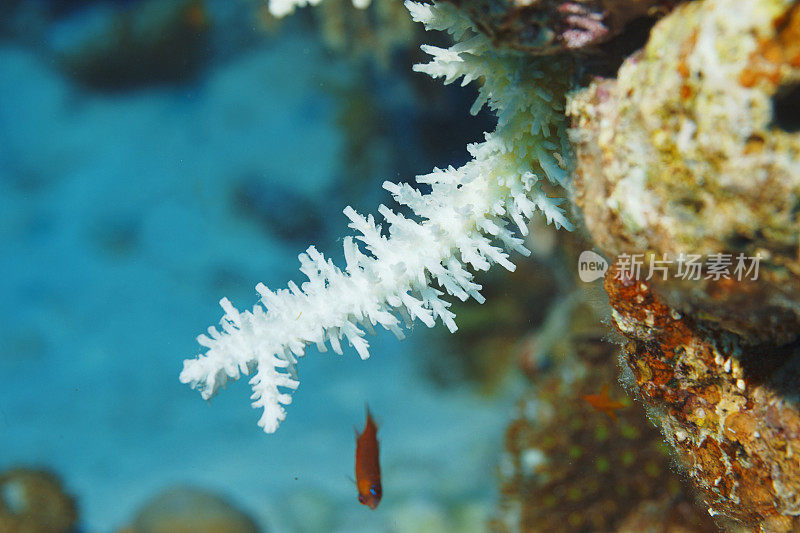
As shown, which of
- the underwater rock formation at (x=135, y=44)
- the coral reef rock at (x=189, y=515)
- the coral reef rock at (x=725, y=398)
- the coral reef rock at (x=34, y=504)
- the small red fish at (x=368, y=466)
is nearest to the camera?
the coral reef rock at (x=725, y=398)

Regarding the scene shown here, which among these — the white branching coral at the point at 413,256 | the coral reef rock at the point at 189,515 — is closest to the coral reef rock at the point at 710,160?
the white branching coral at the point at 413,256

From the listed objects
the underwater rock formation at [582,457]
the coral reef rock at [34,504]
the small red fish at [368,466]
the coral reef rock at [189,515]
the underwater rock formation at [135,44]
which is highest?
the underwater rock formation at [135,44]

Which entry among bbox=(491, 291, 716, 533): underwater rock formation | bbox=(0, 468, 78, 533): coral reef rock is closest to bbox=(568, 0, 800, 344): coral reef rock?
bbox=(491, 291, 716, 533): underwater rock formation

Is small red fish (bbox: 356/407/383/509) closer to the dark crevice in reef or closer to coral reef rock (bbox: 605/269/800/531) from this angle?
coral reef rock (bbox: 605/269/800/531)

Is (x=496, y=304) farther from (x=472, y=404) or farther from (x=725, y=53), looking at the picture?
(x=725, y=53)

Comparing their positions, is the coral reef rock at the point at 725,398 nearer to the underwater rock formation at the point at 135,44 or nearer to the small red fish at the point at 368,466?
the small red fish at the point at 368,466

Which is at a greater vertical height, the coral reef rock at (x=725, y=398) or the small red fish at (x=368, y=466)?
the coral reef rock at (x=725, y=398)
